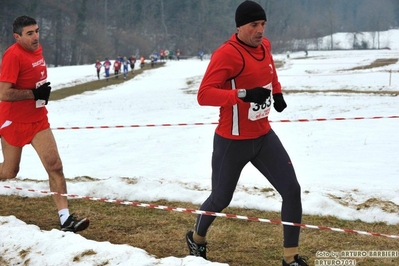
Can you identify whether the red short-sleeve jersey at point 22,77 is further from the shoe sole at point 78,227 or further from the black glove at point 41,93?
the shoe sole at point 78,227

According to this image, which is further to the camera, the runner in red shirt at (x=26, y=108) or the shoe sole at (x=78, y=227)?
the shoe sole at (x=78, y=227)

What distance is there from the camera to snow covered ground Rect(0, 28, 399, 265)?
4.87 metres

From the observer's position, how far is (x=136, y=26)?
98875mm

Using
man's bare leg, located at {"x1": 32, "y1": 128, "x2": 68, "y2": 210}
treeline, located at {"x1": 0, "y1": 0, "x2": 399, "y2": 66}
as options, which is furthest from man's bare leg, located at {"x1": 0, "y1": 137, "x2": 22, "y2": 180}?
treeline, located at {"x1": 0, "y1": 0, "x2": 399, "y2": 66}

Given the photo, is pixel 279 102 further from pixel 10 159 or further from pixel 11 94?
pixel 10 159

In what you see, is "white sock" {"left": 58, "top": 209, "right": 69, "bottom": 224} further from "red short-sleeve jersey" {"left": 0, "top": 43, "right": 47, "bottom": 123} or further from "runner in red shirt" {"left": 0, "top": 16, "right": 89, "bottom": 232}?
"red short-sleeve jersey" {"left": 0, "top": 43, "right": 47, "bottom": 123}

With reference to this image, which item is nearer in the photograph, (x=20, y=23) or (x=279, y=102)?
(x=279, y=102)

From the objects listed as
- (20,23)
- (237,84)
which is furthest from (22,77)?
(237,84)

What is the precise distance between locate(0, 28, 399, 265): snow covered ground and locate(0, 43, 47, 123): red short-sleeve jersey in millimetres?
1016

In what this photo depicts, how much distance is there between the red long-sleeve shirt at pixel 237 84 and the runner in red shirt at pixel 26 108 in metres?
1.89

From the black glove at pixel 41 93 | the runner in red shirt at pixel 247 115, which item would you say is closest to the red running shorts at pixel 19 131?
the black glove at pixel 41 93

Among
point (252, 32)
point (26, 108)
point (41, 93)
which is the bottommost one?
point (26, 108)

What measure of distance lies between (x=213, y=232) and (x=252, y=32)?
6.78ft

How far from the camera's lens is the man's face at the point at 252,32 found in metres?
4.16
